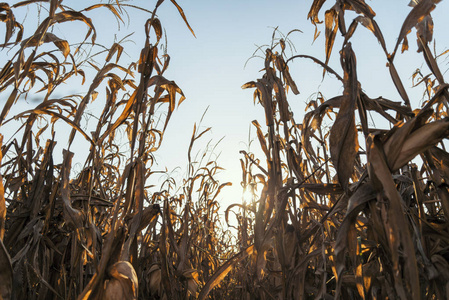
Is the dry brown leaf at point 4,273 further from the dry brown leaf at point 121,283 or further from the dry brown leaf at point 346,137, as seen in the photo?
the dry brown leaf at point 346,137

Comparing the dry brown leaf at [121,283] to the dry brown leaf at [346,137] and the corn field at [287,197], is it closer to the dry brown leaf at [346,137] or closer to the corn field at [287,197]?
the corn field at [287,197]

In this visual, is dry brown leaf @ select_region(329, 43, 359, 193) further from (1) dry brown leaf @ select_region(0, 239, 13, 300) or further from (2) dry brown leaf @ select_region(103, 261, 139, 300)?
(1) dry brown leaf @ select_region(0, 239, 13, 300)

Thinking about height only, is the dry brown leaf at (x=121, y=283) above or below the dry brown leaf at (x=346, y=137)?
below

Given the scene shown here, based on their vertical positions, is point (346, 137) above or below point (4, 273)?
above

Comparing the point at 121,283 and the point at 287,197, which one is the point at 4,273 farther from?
the point at 287,197

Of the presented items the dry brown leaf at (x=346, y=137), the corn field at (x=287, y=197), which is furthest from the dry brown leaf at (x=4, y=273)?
the dry brown leaf at (x=346, y=137)

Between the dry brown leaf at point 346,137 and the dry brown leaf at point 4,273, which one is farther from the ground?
the dry brown leaf at point 346,137

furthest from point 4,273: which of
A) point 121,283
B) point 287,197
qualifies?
point 287,197

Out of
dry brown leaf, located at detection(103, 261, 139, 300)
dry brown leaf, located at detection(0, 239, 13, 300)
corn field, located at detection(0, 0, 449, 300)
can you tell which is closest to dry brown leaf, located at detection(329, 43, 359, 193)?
corn field, located at detection(0, 0, 449, 300)

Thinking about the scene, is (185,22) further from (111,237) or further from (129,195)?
(111,237)

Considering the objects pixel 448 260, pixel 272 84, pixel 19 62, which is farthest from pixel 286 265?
pixel 19 62

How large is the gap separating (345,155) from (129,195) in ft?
1.91

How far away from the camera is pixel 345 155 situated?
2.81 ft

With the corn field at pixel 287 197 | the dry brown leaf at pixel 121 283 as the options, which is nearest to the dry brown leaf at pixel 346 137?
the corn field at pixel 287 197
